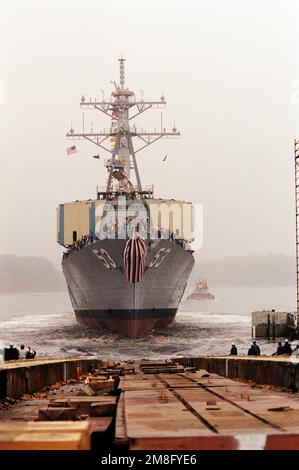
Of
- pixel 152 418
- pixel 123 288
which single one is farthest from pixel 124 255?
pixel 152 418

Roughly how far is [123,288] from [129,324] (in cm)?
272

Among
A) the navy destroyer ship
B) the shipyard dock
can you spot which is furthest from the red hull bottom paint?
the shipyard dock

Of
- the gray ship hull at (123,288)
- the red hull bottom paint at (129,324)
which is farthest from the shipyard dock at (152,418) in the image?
the gray ship hull at (123,288)

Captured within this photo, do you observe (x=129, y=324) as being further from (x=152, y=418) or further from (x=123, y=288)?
(x=152, y=418)

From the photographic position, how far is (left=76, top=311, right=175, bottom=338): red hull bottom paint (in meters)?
51.0

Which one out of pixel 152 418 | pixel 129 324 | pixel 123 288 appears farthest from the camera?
pixel 123 288

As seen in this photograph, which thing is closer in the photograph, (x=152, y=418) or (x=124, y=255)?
(x=152, y=418)

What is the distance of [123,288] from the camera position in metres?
52.3

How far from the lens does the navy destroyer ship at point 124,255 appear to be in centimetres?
5244

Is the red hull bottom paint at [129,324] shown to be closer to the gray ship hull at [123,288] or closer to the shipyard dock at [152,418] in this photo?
the gray ship hull at [123,288]

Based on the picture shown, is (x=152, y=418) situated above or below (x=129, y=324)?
above

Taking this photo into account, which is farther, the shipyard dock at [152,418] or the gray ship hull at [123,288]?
the gray ship hull at [123,288]

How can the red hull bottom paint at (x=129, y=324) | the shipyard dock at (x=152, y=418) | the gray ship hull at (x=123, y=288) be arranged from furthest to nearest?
the gray ship hull at (x=123, y=288) → the red hull bottom paint at (x=129, y=324) → the shipyard dock at (x=152, y=418)
